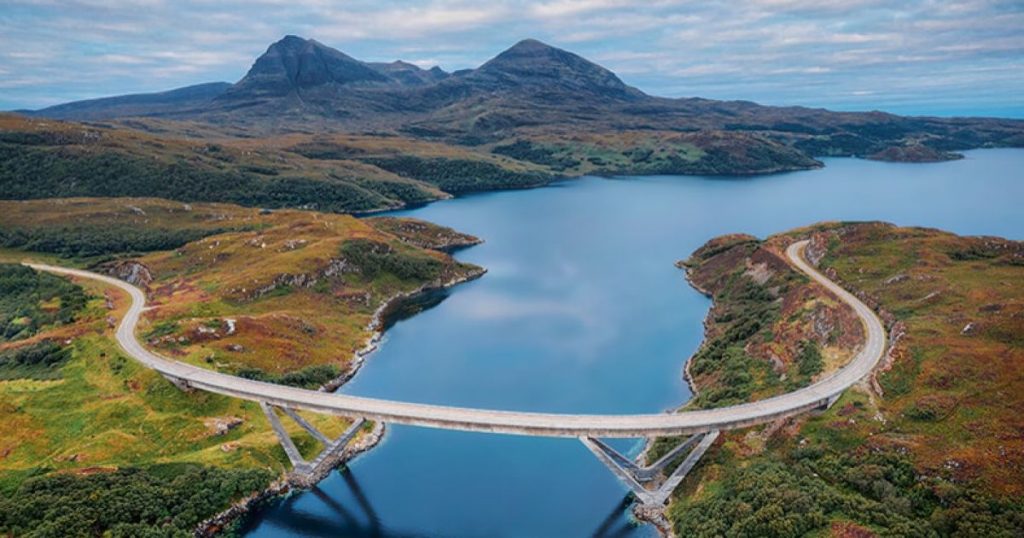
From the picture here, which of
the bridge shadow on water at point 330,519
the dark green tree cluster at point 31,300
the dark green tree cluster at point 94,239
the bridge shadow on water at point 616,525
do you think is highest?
the dark green tree cluster at point 94,239

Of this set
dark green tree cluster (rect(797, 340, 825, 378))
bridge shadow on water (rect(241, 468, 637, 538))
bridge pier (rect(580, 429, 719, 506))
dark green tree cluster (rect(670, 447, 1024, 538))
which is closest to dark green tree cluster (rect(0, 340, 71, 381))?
bridge shadow on water (rect(241, 468, 637, 538))

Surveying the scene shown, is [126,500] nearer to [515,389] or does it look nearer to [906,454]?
[515,389]

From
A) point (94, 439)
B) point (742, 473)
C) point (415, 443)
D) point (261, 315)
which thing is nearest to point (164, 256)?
point (261, 315)

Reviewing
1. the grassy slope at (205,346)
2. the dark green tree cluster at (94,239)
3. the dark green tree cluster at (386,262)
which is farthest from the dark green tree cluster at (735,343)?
the dark green tree cluster at (94,239)

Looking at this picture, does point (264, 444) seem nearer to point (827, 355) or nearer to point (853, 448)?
point (853, 448)

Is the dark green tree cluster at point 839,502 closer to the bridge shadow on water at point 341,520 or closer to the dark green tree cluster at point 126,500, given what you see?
the bridge shadow on water at point 341,520

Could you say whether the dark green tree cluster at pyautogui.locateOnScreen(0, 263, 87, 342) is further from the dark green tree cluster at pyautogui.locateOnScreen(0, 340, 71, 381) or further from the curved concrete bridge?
the curved concrete bridge

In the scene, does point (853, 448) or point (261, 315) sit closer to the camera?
point (853, 448)
